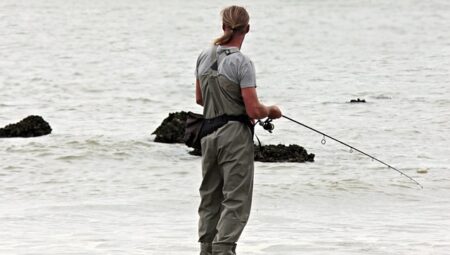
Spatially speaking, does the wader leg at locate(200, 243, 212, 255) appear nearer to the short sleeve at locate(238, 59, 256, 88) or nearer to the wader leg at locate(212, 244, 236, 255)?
the wader leg at locate(212, 244, 236, 255)

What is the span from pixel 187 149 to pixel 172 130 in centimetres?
99

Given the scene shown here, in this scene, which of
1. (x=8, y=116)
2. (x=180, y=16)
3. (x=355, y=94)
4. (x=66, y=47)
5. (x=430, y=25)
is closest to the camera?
(x=8, y=116)

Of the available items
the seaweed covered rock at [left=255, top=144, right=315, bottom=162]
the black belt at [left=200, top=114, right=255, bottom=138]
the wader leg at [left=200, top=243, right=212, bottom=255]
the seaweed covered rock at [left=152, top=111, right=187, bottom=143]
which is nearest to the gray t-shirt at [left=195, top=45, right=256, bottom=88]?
the black belt at [left=200, top=114, right=255, bottom=138]

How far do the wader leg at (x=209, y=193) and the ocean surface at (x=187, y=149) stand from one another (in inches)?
71.5

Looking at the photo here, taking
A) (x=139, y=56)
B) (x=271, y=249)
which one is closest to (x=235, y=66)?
(x=271, y=249)

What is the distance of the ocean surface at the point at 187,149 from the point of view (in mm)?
10859

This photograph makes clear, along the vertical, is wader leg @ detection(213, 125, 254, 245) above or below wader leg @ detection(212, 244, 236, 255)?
above

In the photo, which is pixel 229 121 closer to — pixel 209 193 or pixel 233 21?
pixel 209 193

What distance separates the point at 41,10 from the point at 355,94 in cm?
3587

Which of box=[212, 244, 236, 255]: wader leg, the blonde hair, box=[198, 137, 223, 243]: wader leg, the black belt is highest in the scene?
the blonde hair

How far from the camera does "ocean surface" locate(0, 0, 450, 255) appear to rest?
428 inches

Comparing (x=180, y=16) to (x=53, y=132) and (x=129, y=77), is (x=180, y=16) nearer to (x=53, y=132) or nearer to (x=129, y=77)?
(x=129, y=77)

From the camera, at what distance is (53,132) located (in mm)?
20234

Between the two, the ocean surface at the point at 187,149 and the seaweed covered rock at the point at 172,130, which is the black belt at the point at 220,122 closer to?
the ocean surface at the point at 187,149
